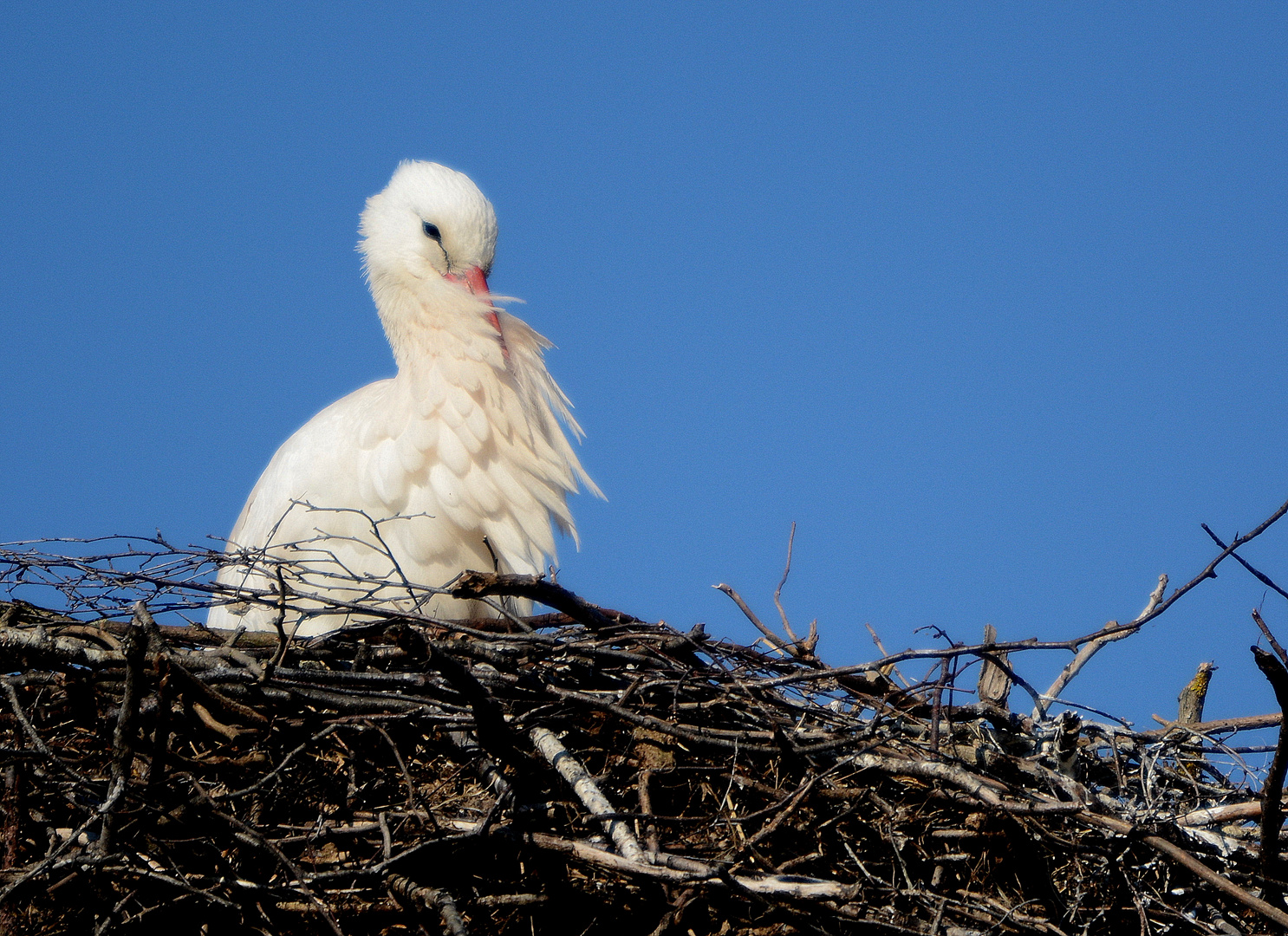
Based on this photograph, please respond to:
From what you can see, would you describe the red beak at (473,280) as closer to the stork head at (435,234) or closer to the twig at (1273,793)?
the stork head at (435,234)

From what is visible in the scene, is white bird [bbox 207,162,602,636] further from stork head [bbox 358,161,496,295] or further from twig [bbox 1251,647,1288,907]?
twig [bbox 1251,647,1288,907]

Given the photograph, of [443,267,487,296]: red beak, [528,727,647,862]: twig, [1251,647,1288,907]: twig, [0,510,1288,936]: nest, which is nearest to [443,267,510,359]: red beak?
[443,267,487,296]: red beak

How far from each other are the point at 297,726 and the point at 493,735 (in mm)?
309

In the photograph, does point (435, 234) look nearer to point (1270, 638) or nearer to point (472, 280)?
point (472, 280)

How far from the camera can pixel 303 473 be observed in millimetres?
3143

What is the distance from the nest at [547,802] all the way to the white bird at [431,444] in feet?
2.58

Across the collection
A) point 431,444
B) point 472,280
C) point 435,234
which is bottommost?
point 431,444

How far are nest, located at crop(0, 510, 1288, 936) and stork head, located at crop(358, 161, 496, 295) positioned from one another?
62.2 inches

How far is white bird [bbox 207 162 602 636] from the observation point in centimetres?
303

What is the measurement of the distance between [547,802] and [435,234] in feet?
6.65

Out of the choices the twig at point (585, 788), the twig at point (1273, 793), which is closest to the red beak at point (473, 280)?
the twig at point (585, 788)

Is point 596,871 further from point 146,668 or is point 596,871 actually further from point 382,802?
point 146,668

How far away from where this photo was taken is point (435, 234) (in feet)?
11.8

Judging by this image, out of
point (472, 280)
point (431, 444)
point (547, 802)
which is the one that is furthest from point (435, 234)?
point (547, 802)
